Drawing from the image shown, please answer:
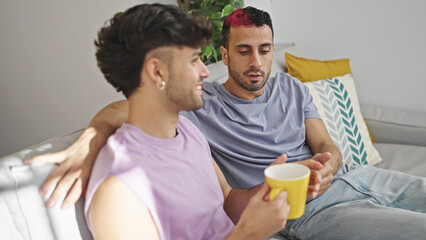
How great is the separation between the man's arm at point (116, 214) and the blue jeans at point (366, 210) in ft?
2.28

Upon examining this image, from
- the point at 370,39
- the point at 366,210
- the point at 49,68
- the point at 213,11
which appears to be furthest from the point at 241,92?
the point at 49,68

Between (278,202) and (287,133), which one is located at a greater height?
(278,202)

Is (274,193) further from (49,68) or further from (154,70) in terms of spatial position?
(49,68)

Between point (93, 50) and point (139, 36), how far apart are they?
1697mm

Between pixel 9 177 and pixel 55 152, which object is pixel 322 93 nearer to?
pixel 55 152

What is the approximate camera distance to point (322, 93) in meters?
2.05

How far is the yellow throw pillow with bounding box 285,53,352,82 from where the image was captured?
222cm

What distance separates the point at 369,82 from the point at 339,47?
0.32 m

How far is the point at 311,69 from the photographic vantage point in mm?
2270

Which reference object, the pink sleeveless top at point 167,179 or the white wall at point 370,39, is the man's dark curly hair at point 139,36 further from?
the white wall at point 370,39

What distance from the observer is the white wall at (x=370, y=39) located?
2.51 meters

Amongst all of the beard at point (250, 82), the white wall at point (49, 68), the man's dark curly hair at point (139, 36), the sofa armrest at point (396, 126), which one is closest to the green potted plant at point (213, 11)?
the white wall at point (49, 68)

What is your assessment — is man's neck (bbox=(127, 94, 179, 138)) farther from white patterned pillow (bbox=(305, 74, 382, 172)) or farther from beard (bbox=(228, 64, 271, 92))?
white patterned pillow (bbox=(305, 74, 382, 172))

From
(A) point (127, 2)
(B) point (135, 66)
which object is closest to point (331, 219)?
(B) point (135, 66)
